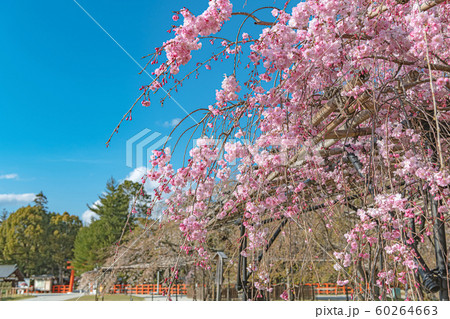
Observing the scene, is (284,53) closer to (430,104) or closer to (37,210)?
(430,104)

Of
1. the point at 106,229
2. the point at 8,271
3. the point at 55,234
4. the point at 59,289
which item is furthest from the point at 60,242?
the point at 106,229

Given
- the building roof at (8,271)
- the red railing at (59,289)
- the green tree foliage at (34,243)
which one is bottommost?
the red railing at (59,289)

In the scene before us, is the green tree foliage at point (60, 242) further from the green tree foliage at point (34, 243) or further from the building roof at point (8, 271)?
the building roof at point (8, 271)

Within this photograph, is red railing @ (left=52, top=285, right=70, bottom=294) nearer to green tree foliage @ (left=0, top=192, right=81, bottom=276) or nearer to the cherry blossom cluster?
green tree foliage @ (left=0, top=192, right=81, bottom=276)

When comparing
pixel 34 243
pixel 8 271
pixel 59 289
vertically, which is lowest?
pixel 59 289

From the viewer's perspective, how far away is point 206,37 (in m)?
1.80

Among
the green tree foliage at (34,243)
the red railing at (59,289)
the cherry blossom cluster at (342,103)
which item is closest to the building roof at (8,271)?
the red railing at (59,289)

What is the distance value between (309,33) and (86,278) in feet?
34.2

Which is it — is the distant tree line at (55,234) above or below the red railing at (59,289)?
above

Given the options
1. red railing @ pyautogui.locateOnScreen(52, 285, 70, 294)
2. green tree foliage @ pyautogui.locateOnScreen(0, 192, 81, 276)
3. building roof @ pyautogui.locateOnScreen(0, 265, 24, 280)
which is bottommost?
red railing @ pyautogui.locateOnScreen(52, 285, 70, 294)

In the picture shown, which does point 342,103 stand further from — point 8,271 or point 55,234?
point 55,234

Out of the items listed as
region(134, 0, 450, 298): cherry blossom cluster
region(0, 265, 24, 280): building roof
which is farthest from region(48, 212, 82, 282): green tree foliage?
region(134, 0, 450, 298): cherry blossom cluster

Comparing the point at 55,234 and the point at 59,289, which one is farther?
the point at 55,234
